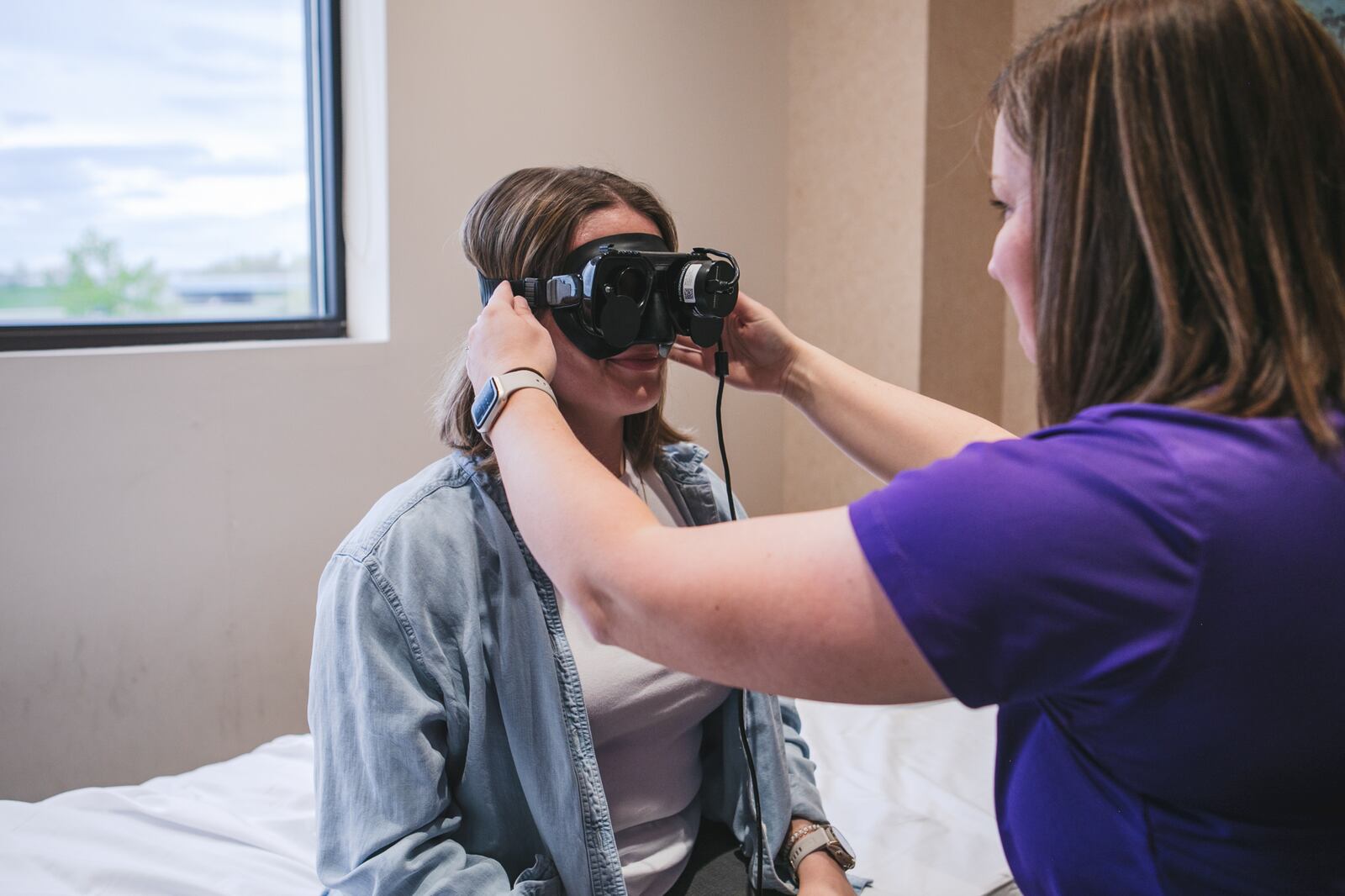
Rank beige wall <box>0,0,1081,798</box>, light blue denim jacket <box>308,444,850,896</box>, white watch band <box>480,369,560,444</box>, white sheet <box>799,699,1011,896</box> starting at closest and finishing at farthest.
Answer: white watch band <box>480,369,560,444</box> → light blue denim jacket <box>308,444,850,896</box> → white sheet <box>799,699,1011,896</box> → beige wall <box>0,0,1081,798</box>

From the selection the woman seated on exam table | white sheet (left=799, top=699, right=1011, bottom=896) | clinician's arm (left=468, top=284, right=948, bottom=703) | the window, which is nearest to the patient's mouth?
the woman seated on exam table

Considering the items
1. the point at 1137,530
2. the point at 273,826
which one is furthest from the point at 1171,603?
the point at 273,826

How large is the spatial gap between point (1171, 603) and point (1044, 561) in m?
0.07

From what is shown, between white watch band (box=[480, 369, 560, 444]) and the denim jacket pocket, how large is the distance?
466 mm

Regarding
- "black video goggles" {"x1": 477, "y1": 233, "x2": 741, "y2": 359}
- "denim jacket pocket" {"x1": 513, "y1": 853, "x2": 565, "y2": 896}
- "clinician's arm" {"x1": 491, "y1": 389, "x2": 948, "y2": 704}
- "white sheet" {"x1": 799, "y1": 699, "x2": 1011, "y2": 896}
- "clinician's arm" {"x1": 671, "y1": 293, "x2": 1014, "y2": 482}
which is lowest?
"white sheet" {"x1": 799, "y1": 699, "x2": 1011, "y2": 896}

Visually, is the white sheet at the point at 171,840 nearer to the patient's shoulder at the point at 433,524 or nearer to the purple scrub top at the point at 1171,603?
the patient's shoulder at the point at 433,524

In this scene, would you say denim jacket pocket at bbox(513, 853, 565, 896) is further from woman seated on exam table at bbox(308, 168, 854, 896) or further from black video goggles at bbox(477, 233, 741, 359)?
black video goggles at bbox(477, 233, 741, 359)

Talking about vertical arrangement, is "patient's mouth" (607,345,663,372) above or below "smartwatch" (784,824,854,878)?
above

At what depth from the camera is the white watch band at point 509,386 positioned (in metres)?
0.90

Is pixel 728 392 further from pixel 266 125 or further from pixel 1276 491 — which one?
pixel 1276 491

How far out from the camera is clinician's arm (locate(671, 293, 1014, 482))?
1.14 meters

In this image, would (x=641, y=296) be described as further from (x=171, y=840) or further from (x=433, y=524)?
(x=171, y=840)

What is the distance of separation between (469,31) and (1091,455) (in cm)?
231

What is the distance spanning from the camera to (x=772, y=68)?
3318 mm
